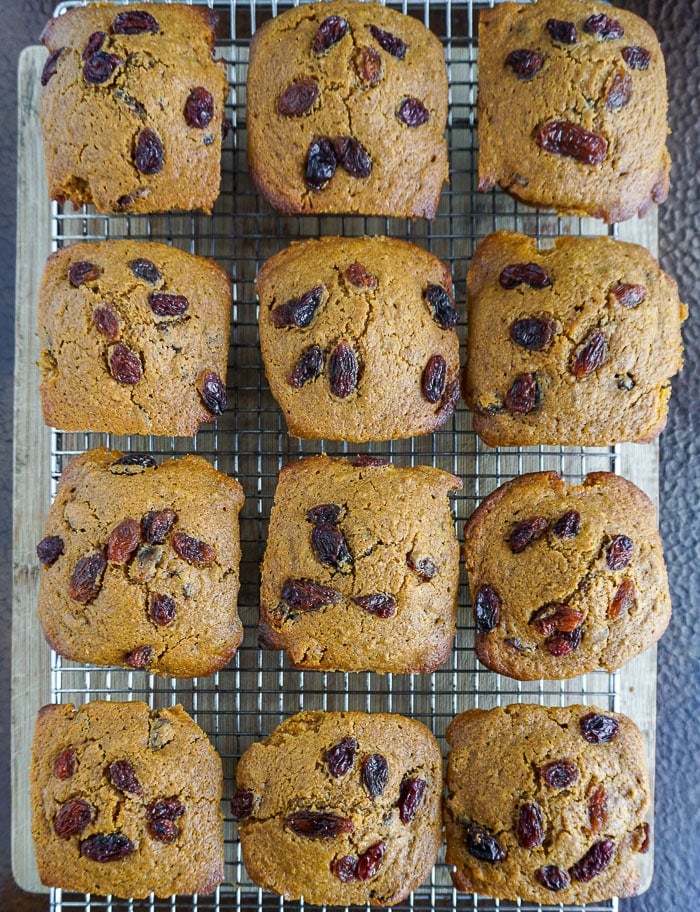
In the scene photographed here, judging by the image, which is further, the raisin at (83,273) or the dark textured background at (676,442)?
the dark textured background at (676,442)

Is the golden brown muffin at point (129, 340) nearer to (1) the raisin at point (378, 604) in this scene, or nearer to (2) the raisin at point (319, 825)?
(1) the raisin at point (378, 604)

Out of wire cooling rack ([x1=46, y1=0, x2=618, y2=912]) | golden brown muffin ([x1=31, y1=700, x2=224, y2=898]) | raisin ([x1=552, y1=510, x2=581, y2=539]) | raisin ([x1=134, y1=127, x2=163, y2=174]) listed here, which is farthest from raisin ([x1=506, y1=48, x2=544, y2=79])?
golden brown muffin ([x1=31, y1=700, x2=224, y2=898])

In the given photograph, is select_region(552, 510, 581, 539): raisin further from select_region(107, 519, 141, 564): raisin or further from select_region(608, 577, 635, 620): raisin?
select_region(107, 519, 141, 564): raisin

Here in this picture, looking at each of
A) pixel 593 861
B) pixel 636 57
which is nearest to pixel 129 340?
pixel 636 57

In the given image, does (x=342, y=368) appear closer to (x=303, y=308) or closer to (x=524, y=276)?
(x=303, y=308)

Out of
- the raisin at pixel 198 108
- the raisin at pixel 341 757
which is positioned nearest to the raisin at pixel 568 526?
the raisin at pixel 341 757

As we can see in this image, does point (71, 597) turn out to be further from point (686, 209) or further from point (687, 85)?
point (687, 85)

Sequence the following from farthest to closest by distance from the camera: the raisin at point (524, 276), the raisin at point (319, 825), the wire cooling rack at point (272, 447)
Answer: the wire cooling rack at point (272, 447), the raisin at point (524, 276), the raisin at point (319, 825)
